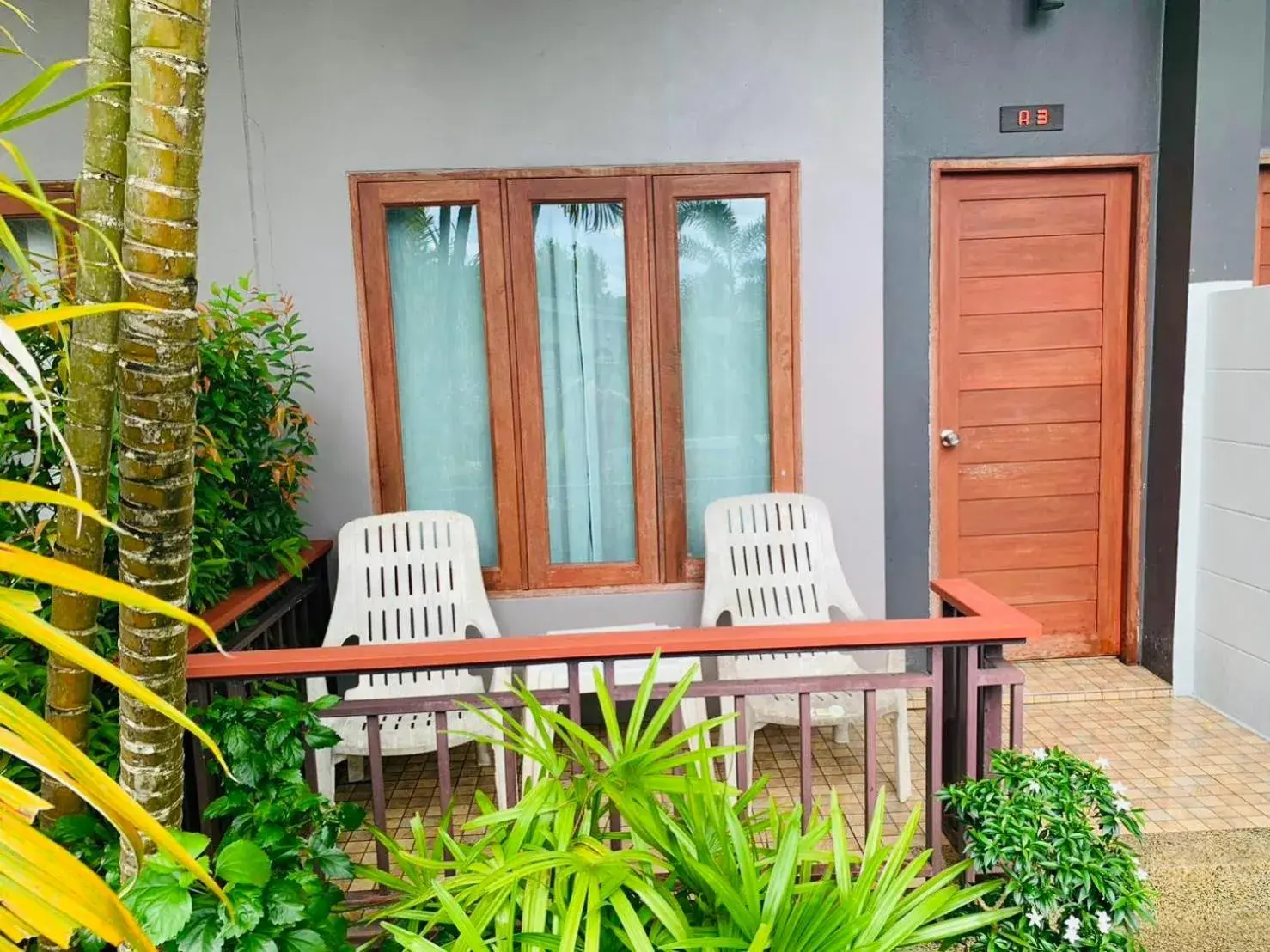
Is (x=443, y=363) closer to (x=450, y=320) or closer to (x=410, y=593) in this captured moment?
(x=450, y=320)

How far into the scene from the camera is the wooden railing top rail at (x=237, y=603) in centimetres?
205

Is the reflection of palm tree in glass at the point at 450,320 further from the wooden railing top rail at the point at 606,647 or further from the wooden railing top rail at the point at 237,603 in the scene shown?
the wooden railing top rail at the point at 606,647

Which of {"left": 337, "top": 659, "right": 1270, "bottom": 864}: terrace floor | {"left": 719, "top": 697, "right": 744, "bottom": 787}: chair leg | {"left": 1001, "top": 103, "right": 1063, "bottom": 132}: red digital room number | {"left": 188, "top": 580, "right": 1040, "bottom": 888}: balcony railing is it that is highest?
{"left": 1001, "top": 103, "right": 1063, "bottom": 132}: red digital room number

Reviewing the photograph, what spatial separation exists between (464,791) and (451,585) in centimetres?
71

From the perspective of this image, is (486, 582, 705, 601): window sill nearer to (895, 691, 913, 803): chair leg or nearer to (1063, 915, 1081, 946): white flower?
(895, 691, 913, 803): chair leg

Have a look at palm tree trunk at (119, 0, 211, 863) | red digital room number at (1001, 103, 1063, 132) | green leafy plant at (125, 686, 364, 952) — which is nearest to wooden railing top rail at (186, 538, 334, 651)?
green leafy plant at (125, 686, 364, 952)

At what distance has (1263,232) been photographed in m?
3.40

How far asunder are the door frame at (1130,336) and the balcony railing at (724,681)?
1.53 m

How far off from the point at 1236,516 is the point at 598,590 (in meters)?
2.44

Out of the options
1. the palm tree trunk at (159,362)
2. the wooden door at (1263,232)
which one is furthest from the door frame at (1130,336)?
the palm tree trunk at (159,362)

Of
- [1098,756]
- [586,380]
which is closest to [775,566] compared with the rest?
[586,380]

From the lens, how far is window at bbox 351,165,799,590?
301 centimetres

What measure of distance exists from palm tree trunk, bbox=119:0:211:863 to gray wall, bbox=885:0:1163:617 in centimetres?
270

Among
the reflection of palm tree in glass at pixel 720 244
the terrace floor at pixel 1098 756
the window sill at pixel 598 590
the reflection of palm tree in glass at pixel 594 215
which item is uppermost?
the reflection of palm tree in glass at pixel 594 215
